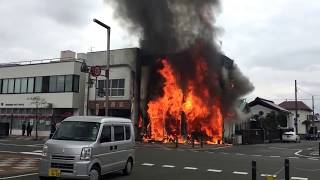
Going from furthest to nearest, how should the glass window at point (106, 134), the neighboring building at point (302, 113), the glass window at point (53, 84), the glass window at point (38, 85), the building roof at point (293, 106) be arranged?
the building roof at point (293, 106) → the neighboring building at point (302, 113) → the glass window at point (38, 85) → the glass window at point (53, 84) → the glass window at point (106, 134)

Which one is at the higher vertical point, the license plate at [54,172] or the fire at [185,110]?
the fire at [185,110]

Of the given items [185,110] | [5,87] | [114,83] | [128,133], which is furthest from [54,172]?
[5,87]

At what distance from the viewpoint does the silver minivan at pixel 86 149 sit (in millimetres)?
11641

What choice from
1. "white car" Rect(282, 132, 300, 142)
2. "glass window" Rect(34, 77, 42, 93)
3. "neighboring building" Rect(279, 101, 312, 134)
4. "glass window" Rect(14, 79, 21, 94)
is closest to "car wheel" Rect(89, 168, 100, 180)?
"glass window" Rect(34, 77, 42, 93)

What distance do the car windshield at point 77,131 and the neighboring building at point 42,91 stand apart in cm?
3622

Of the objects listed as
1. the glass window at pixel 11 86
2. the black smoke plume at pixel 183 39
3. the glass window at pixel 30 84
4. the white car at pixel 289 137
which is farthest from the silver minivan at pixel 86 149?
the white car at pixel 289 137

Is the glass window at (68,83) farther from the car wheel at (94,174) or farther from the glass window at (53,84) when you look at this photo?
the car wheel at (94,174)

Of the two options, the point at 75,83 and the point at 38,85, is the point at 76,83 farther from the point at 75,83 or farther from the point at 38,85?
the point at 38,85

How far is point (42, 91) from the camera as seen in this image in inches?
2013

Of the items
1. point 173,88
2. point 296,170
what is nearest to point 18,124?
point 173,88

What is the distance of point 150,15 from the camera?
39562mm

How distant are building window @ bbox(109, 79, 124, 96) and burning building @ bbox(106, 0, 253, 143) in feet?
9.19

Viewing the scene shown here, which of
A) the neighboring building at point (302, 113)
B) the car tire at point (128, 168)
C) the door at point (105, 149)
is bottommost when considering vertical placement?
the car tire at point (128, 168)

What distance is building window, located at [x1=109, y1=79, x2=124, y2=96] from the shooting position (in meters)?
46.0
